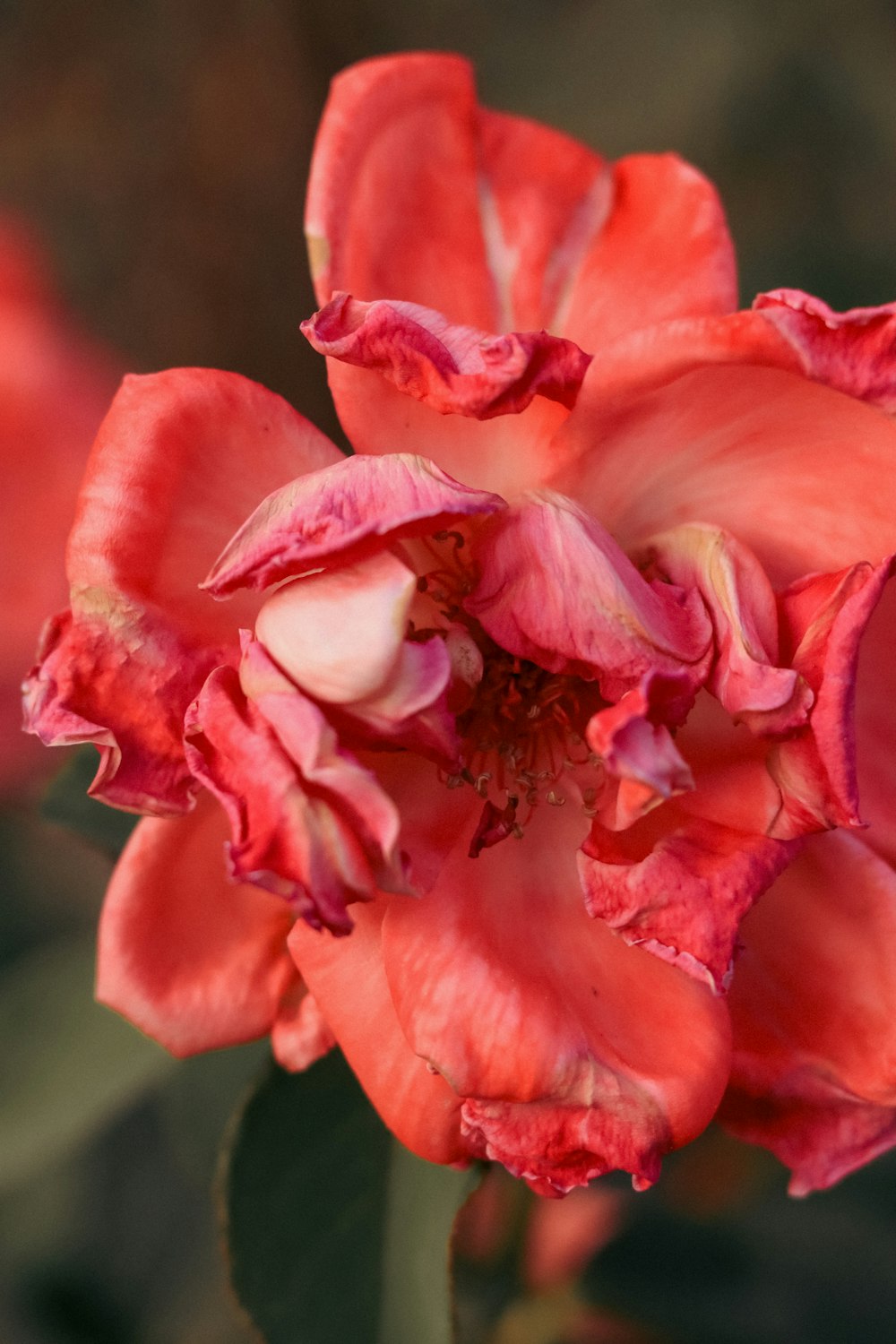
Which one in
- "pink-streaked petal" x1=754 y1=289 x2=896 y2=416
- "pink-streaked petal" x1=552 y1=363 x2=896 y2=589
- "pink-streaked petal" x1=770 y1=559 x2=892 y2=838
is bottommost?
"pink-streaked petal" x1=770 y1=559 x2=892 y2=838

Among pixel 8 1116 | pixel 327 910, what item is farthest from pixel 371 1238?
pixel 327 910

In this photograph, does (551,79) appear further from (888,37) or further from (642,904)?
(642,904)

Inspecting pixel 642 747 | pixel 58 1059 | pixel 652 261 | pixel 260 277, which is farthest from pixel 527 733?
pixel 260 277

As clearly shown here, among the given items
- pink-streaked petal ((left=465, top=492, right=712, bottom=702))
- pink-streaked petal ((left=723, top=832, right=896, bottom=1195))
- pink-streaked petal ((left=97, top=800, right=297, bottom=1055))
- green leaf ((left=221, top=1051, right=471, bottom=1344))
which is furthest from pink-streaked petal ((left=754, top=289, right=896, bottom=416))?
green leaf ((left=221, top=1051, right=471, bottom=1344))

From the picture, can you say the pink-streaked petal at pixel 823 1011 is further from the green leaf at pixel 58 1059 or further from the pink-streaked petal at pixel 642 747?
the green leaf at pixel 58 1059

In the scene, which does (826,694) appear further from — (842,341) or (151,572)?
(151,572)

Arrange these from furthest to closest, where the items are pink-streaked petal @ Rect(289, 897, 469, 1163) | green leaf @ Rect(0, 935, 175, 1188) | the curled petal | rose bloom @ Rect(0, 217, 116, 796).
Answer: rose bloom @ Rect(0, 217, 116, 796) < green leaf @ Rect(0, 935, 175, 1188) < pink-streaked petal @ Rect(289, 897, 469, 1163) < the curled petal

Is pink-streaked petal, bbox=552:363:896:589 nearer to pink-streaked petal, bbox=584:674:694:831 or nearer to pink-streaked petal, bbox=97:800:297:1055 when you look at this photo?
pink-streaked petal, bbox=584:674:694:831

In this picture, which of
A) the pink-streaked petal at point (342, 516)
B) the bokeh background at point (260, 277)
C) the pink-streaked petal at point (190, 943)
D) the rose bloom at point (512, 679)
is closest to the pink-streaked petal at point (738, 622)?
the rose bloom at point (512, 679)
